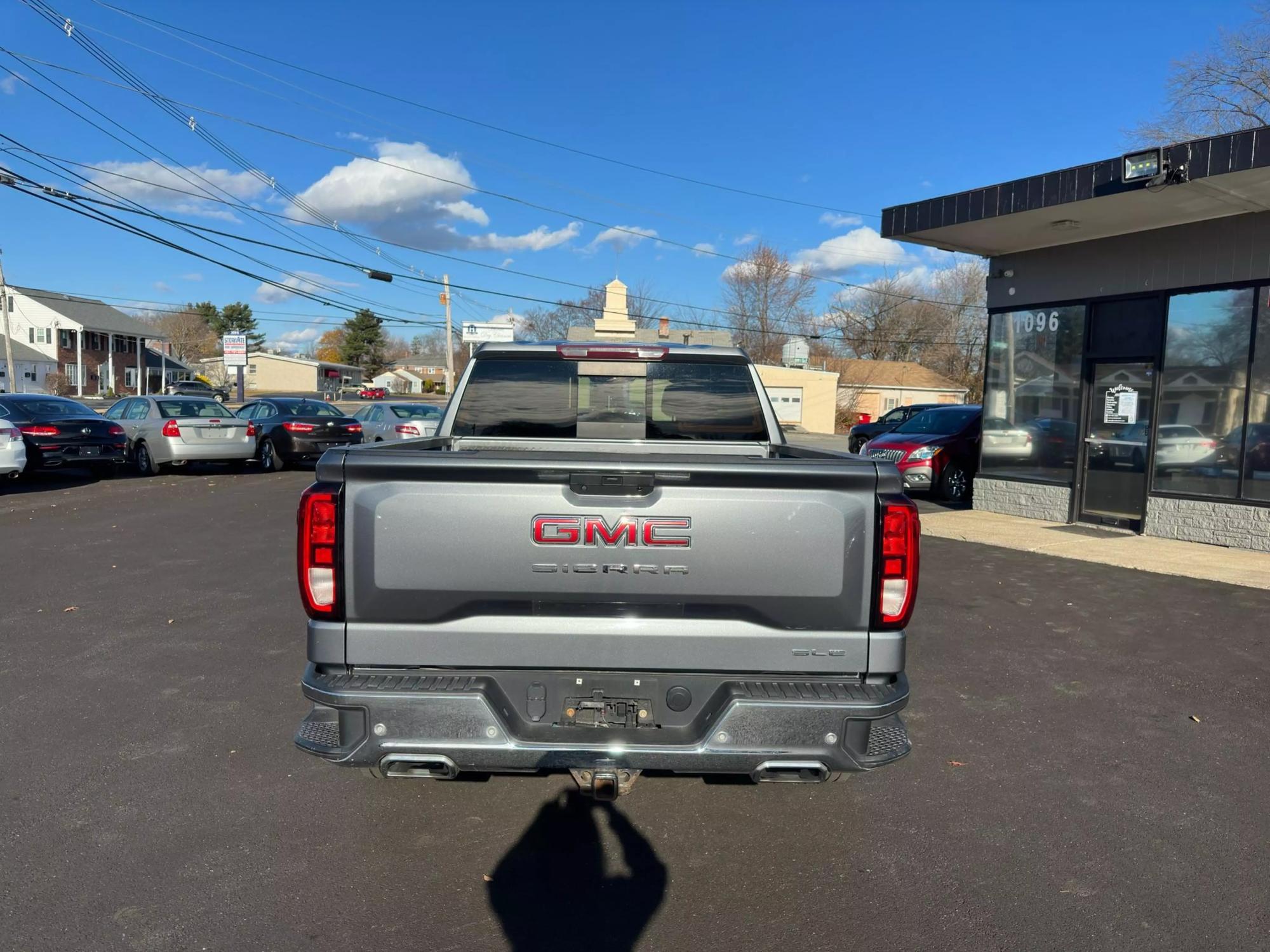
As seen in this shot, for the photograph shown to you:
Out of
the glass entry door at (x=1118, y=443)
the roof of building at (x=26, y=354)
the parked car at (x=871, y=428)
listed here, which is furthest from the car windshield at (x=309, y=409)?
the roof of building at (x=26, y=354)

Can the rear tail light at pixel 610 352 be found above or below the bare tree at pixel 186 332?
below

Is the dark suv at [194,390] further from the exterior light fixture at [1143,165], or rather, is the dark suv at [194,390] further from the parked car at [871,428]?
the exterior light fixture at [1143,165]

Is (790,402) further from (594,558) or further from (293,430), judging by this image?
(594,558)

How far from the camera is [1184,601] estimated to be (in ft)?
25.5

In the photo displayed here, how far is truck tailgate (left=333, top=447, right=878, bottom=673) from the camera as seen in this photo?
2984 millimetres

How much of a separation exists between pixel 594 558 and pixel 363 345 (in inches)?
4652

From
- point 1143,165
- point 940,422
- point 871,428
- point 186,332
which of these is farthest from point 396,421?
point 186,332

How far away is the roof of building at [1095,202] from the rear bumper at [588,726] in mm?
7556

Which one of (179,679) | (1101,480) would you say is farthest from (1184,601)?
(179,679)

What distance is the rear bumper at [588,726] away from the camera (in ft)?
9.84

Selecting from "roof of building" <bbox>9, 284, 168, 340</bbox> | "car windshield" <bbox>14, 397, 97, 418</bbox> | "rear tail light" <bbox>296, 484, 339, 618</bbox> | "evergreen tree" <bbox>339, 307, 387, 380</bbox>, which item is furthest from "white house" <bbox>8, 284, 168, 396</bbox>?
"rear tail light" <bbox>296, 484, 339, 618</bbox>

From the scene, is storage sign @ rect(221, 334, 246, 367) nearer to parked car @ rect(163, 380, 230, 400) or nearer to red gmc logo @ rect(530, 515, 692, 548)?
parked car @ rect(163, 380, 230, 400)

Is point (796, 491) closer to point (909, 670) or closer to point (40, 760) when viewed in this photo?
point (909, 670)

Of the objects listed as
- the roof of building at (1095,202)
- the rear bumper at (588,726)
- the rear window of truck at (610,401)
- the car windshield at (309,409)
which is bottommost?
the rear bumper at (588,726)
